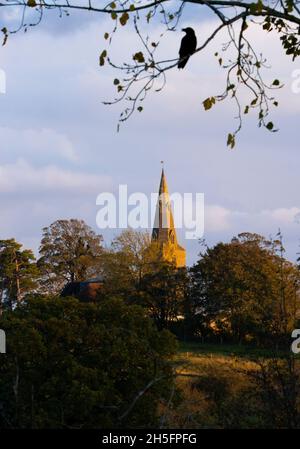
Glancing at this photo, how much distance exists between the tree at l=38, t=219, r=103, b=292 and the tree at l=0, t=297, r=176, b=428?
162ft

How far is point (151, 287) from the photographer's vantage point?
2203 inches

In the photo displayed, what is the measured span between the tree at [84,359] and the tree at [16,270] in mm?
38447

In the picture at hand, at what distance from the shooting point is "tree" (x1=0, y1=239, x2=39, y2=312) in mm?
59188

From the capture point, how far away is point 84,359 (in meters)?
17.9

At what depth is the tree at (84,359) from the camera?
1524 cm

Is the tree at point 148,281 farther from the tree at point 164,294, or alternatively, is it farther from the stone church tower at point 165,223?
the stone church tower at point 165,223

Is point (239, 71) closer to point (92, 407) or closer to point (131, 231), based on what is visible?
point (92, 407)

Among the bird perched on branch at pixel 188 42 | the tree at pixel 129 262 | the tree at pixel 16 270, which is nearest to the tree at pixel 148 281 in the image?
the tree at pixel 129 262

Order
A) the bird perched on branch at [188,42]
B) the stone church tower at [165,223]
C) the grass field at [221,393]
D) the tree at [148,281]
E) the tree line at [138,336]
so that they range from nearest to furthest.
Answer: the bird perched on branch at [188,42] → the tree line at [138,336] → the grass field at [221,393] → the tree at [148,281] → the stone church tower at [165,223]

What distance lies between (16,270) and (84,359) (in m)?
44.0

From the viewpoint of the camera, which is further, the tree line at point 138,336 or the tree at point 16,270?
the tree at point 16,270

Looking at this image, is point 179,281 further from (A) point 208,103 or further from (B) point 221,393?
(A) point 208,103

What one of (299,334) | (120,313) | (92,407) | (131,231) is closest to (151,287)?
(131,231)
